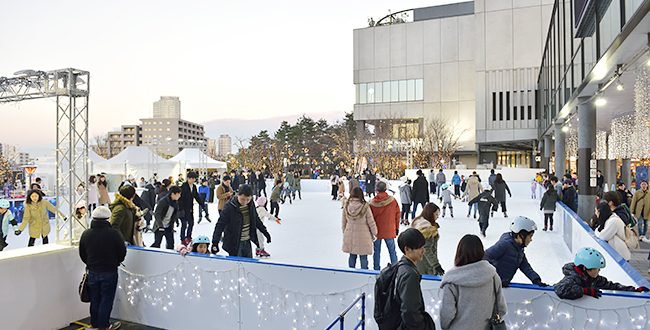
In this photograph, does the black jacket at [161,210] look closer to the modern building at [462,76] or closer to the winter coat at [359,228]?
the winter coat at [359,228]

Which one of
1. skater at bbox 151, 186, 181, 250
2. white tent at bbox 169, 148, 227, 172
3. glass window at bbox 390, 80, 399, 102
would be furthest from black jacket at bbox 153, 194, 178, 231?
glass window at bbox 390, 80, 399, 102

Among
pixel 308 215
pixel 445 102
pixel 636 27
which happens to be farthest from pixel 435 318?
pixel 445 102

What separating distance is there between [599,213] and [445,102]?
1438 inches

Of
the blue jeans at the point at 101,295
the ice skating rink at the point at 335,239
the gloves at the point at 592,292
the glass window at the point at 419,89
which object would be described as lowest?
the ice skating rink at the point at 335,239

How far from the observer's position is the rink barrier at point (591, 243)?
3.97 meters

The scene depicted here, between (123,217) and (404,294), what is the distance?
4131 millimetres

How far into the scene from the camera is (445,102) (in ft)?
139

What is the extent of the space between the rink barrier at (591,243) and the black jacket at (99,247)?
4.76m

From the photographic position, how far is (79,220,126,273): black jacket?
4715 millimetres

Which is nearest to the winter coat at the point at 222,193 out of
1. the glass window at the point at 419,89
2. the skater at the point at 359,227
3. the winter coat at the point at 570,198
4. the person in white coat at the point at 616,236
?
the skater at the point at 359,227

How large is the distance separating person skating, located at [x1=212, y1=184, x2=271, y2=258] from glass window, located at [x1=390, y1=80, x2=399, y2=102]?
40574mm

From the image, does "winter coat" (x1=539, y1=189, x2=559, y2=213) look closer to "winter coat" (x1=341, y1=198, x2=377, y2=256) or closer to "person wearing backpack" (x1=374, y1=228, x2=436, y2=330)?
"winter coat" (x1=341, y1=198, x2=377, y2=256)

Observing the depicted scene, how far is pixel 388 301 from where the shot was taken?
106 inches

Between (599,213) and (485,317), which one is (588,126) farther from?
(485,317)
